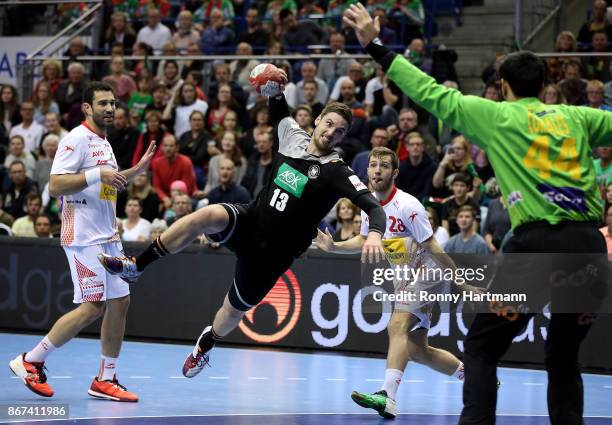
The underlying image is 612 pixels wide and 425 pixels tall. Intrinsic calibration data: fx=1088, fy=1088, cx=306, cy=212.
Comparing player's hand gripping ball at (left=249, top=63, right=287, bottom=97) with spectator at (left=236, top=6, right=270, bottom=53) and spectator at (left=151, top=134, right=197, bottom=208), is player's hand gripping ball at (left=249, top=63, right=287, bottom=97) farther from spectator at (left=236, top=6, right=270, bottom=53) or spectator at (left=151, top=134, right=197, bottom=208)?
spectator at (left=236, top=6, right=270, bottom=53)

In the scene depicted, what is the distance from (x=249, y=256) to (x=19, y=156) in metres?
9.49

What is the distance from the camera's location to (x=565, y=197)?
5973 mm

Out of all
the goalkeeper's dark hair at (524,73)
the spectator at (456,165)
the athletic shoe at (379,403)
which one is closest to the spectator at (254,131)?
the spectator at (456,165)

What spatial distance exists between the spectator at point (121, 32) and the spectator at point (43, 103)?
2.09m

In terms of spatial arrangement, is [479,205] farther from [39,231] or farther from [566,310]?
[566,310]

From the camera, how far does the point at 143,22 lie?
20781 millimetres

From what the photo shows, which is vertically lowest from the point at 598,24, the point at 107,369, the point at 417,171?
the point at 107,369

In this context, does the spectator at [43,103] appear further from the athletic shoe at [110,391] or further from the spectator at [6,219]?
the athletic shoe at [110,391]

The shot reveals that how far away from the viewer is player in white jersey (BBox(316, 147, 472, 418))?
29.6 ft

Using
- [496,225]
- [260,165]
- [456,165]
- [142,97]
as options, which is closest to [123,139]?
[142,97]

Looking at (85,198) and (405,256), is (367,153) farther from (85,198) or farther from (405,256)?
(85,198)

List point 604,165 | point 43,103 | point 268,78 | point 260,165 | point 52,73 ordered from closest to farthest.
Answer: point 268,78, point 604,165, point 260,165, point 43,103, point 52,73

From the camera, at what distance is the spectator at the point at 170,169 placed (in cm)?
1580

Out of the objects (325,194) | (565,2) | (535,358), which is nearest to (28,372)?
(325,194)
